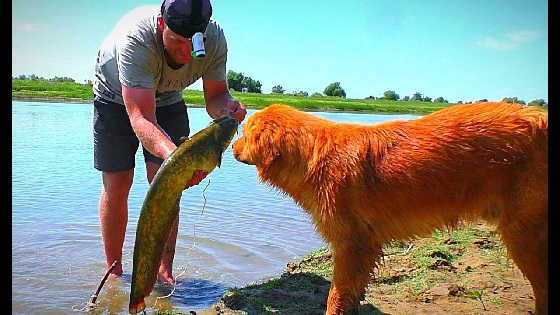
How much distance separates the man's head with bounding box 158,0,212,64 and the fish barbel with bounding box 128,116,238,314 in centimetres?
97

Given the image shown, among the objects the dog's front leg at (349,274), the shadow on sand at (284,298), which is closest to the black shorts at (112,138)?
the shadow on sand at (284,298)

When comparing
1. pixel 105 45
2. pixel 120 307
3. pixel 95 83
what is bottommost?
pixel 120 307

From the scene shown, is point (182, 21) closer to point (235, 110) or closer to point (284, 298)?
point (235, 110)

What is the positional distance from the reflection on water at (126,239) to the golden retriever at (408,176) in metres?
1.93

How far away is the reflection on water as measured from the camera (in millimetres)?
5387

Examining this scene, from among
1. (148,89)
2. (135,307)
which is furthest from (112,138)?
(135,307)

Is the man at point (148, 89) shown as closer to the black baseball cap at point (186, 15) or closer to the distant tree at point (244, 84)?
the black baseball cap at point (186, 15)

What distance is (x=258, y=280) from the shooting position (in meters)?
5.90

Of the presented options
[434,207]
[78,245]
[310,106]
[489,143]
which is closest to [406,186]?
[434,207]

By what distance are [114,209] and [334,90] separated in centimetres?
8757

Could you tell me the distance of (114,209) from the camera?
5.44m

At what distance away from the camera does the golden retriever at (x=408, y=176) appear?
12.0 feet
